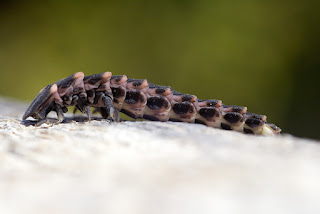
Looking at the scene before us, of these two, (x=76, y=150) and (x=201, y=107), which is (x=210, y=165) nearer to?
(x=76, y=150)

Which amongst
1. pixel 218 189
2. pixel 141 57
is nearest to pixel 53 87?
pixel 218 189

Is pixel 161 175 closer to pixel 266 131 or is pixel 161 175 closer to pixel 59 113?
pixel 59 113

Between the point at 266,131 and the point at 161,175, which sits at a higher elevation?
the point at 161,175

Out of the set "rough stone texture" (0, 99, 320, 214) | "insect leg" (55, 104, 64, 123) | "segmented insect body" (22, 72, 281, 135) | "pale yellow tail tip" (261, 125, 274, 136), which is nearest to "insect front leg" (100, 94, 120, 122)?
"segmented insect body" (22, 72, 281, 135)

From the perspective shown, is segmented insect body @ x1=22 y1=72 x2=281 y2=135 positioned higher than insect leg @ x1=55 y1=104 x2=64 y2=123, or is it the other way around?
segmented insect body @ x1=22 y1=72 x2=281 y2=135

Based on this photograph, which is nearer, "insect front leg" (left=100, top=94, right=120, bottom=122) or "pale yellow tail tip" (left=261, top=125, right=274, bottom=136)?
"insect front leg" (left=100, top=94, right=120, bottom=122)

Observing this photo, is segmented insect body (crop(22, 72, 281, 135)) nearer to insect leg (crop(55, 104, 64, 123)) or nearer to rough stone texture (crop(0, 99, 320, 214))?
insect leg (crop(55, 104, 64, 123))

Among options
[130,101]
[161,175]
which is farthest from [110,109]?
[161,175]
